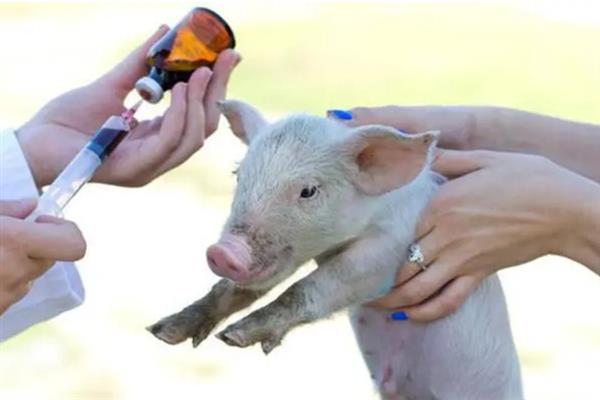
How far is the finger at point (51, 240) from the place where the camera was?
1654 mm

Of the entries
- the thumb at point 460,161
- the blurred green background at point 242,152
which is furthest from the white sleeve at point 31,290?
the thumb at point 460,161

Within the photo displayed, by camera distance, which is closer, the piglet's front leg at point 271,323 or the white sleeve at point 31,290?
the piglet's front leg at point 271,323

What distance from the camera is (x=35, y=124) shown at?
216 cm

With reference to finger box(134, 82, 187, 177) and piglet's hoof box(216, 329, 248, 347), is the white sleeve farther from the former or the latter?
piglet's hoof box(216, 329, 248, 347)

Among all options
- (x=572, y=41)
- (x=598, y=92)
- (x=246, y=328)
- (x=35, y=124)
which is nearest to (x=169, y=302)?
(x=35, y=124)

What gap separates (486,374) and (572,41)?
6781 mm

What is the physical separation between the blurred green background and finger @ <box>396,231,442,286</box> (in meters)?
0.18

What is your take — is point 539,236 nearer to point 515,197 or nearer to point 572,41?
point 515,197

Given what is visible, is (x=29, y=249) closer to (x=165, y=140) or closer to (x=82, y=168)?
(x=82, y=168)

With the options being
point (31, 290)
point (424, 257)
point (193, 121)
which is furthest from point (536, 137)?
point (31, 290)

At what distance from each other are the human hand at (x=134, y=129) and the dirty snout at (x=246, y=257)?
0.94 ft

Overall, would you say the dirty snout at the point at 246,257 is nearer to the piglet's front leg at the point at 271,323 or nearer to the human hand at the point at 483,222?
the piglet's front leg at the point at 271,323

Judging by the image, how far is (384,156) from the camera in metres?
1.91

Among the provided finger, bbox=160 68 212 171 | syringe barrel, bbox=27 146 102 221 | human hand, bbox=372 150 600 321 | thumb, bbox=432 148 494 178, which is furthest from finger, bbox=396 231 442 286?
syringe barrel, bbox=27 146 102 221
